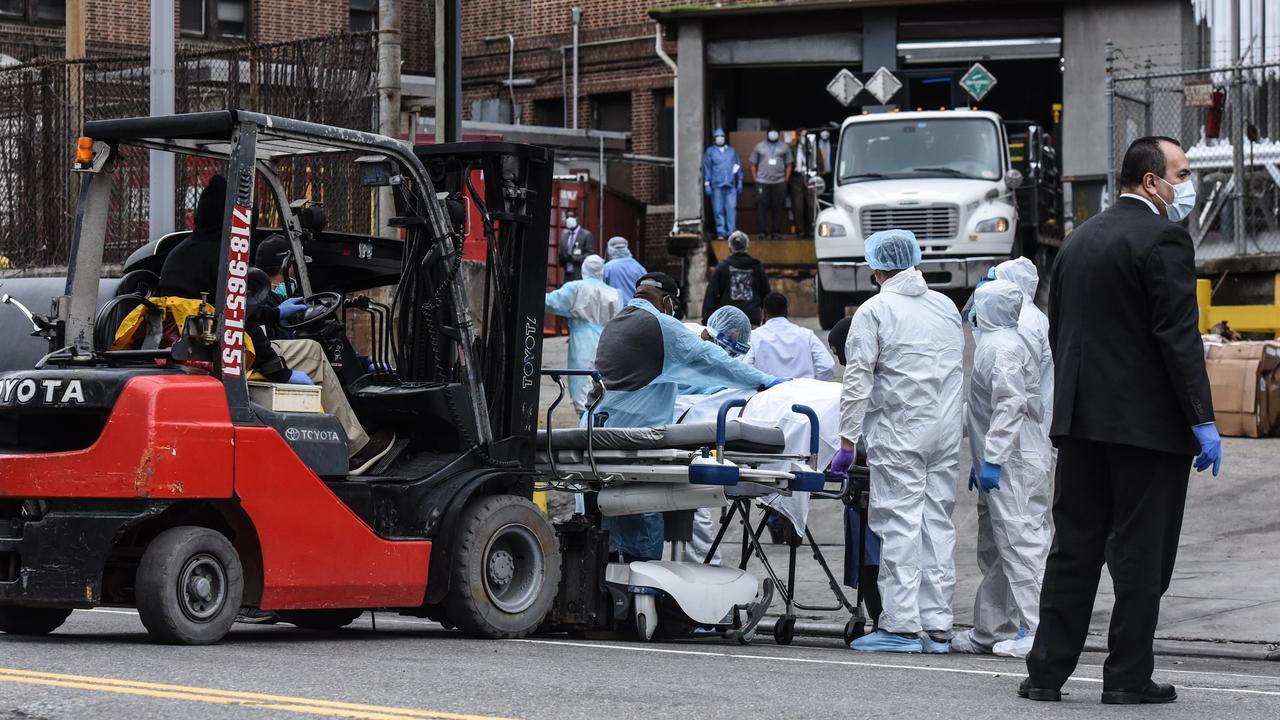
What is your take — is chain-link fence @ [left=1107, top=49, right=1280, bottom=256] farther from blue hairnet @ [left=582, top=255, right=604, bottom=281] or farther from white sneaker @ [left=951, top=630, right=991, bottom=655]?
white sneaker @ [left=951, top=630, right=991, bottom=655]

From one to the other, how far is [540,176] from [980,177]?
47.6ft

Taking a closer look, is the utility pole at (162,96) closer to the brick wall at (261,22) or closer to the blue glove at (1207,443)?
the blue glove at (1207,443)

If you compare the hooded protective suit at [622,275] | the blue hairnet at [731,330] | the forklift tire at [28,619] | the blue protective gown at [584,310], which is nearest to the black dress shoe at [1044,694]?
the forklift tire at [28,619]

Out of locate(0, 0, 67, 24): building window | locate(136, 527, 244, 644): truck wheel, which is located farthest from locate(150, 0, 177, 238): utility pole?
locate(0, 0, 67, 24): building window

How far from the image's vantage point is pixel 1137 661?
281 inches

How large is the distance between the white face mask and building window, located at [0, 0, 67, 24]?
3582 cm

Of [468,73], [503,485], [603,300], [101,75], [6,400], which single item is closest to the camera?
[6,400]

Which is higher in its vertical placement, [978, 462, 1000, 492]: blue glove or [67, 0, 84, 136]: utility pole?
[67, 0, 84, 136]: utility pole

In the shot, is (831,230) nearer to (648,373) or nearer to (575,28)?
(648,373)

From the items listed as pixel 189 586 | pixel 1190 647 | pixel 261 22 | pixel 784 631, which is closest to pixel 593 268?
pixel 784 631

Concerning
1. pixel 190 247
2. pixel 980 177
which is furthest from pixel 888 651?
pixel 980 177

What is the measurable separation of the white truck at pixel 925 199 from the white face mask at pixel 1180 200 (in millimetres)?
14968

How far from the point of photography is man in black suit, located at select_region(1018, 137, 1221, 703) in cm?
718

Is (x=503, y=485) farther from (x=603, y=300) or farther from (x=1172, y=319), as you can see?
(x=603, y=300)
